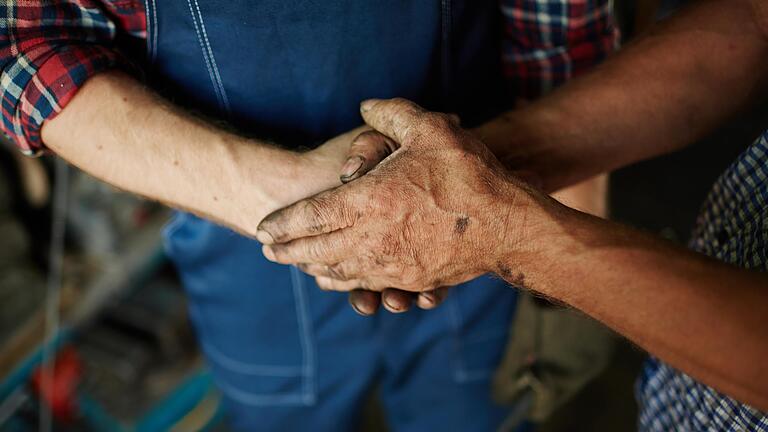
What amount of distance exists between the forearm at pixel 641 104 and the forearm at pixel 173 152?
36cm

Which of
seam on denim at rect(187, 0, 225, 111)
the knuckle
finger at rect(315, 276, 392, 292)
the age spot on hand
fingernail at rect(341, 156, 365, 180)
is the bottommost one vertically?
finger at rect(315, 276, 392, 292)

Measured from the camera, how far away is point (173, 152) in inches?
35.9

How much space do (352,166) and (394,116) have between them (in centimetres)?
9

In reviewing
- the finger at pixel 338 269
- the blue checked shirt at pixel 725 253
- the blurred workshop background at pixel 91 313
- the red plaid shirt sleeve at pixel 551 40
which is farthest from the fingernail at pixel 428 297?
the blurred workshop background at pixel 91 313

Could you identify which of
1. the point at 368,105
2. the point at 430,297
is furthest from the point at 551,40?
the point at 430,297

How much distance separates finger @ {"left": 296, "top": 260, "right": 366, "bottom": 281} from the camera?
0.87 metres

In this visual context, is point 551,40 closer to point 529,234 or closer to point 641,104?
point 641,104

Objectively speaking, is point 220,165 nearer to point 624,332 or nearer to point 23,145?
point 23,145

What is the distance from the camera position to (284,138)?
108 centimetres

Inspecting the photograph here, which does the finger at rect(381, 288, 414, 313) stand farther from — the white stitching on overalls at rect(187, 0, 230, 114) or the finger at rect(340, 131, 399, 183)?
the white stitching on overalls at rect(187, 0, 230, 114)

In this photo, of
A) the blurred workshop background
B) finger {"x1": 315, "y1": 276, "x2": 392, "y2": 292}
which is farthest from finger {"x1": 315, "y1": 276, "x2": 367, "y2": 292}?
the blurred workshop background

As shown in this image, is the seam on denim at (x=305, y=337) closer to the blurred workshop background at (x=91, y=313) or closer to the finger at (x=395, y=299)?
the finger at (x=395, y=299)

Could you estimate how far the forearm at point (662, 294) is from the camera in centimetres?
70

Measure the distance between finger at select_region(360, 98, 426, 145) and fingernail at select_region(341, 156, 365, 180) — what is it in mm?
62
